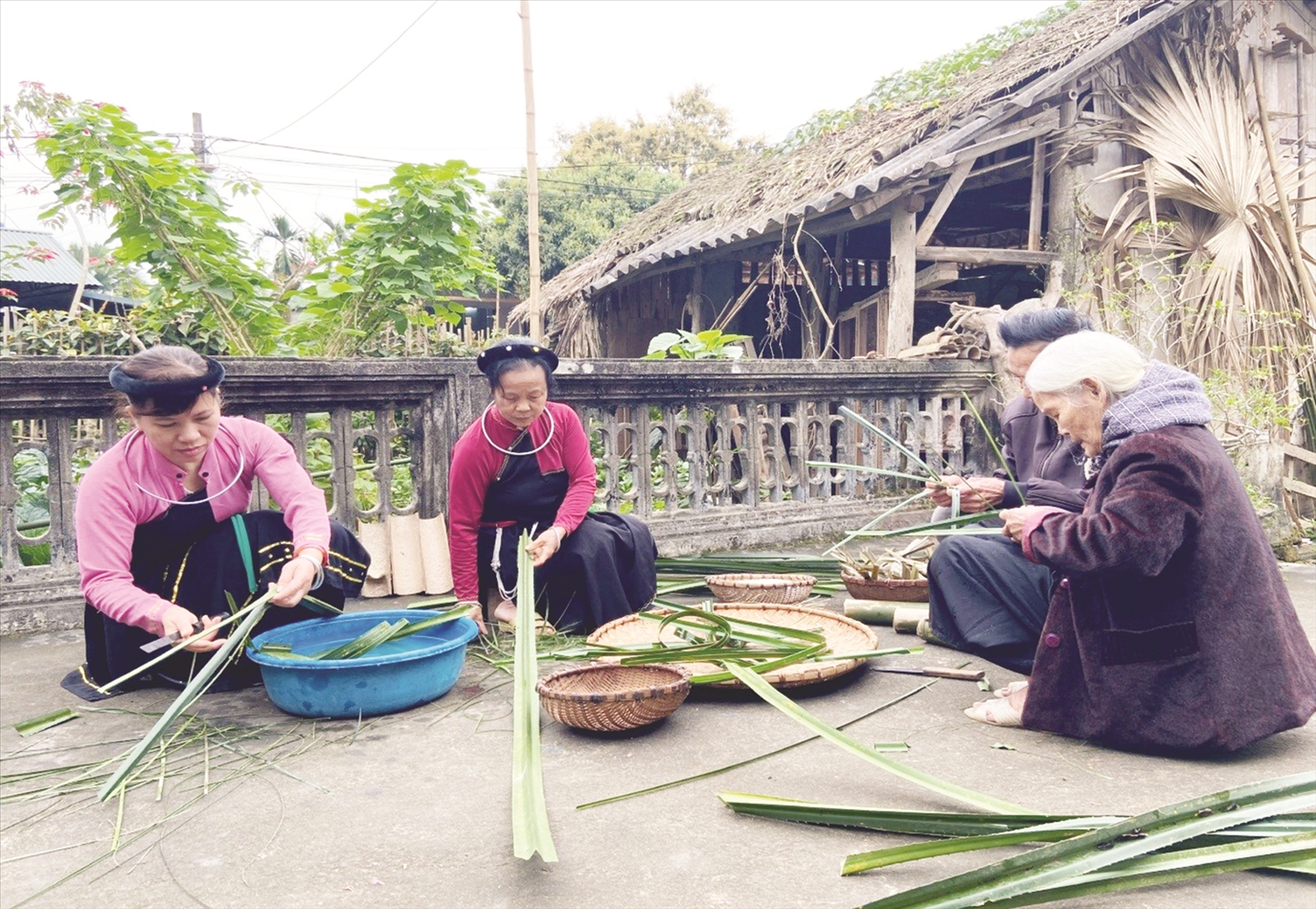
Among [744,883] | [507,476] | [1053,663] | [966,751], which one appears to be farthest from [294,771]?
[1053,663]

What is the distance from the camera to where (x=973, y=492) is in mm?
3455

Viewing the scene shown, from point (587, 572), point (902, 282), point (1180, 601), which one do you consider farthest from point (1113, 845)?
point (902, 282)

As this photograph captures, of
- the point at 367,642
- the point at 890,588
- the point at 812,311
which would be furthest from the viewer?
the point at 812,311

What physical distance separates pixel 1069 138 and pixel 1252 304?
1.80 meters

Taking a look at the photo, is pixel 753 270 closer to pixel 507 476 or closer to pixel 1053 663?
pixel 507 476

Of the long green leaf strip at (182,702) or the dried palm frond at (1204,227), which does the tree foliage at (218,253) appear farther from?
the dried palm frond at (1204,227)

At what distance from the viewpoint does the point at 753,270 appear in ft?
33.4

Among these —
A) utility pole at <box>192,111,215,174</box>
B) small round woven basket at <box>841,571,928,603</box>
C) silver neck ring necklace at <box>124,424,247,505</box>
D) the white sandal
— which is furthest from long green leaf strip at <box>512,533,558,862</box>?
utility pole at <box>192,111,215,174</box>

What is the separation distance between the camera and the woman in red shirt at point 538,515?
12.1ft

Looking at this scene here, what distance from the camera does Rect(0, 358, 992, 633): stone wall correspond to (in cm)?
392

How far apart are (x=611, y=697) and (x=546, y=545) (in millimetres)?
1093

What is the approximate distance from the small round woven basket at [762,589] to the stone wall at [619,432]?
959 mm

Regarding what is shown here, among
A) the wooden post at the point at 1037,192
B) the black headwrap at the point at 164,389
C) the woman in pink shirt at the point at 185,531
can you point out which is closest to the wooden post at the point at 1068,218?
the wooden post at the point at 1037,192

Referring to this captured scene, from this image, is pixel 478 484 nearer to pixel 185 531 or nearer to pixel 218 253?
pixel 185 531
